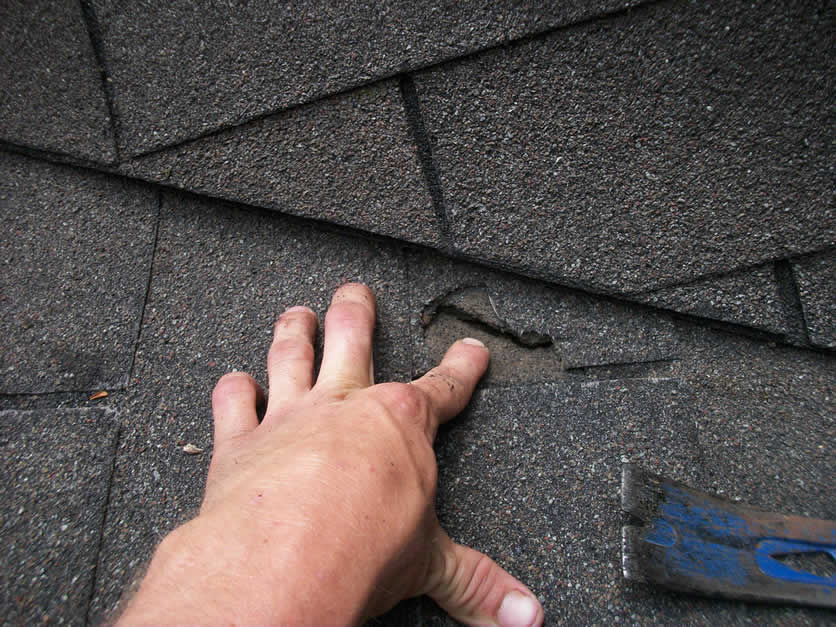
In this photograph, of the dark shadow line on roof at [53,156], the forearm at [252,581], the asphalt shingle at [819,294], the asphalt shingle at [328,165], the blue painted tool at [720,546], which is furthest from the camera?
the dark shadow line on roof at [53,156]

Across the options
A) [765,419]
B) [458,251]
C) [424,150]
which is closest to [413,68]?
[424,150]

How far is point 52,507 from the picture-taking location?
43.9 inches

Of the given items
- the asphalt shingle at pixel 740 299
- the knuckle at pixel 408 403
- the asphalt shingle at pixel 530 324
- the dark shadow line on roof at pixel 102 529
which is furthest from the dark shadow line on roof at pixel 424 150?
the dark shadow line on roof at pixel 102 529

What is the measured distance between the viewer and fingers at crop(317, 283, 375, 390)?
3.87ft

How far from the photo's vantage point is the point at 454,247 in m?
1.23

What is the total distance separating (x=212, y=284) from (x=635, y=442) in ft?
3.44

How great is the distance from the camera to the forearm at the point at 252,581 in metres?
0.73

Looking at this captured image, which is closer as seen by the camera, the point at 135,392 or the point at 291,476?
the point at 291,476

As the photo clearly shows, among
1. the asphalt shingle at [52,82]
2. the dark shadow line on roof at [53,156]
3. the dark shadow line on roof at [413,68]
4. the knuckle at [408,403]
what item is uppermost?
the asphalt shingle at [52,82]

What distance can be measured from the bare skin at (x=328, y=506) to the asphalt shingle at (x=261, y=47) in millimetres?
491

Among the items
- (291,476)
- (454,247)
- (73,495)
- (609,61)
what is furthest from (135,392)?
(609,61)

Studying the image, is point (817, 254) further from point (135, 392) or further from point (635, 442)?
point (135, 392)

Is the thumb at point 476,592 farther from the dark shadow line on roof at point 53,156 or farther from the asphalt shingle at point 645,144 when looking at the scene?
the dark shadow line on roof at point 53,156

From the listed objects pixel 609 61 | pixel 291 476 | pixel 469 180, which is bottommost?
pixel 291 476
